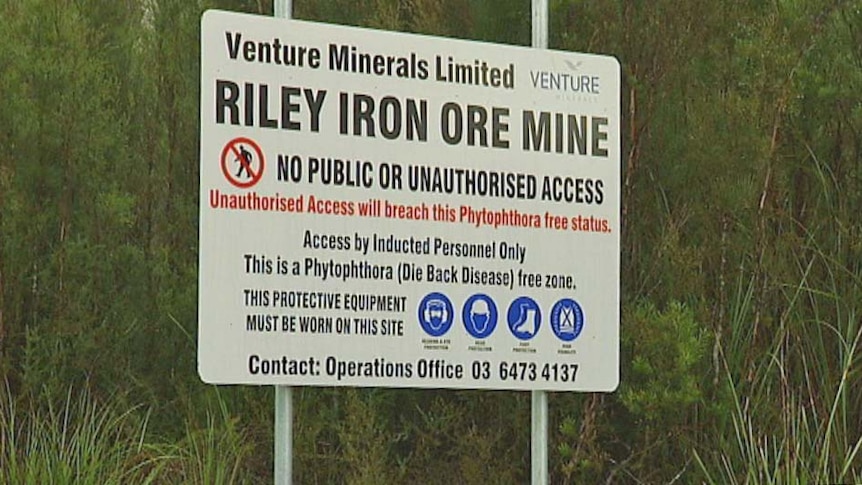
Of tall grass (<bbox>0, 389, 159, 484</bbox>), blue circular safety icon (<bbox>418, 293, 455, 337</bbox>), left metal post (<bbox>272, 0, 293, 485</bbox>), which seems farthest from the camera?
tall grass (<bbox>0, 389, 159, 484</bbox>)

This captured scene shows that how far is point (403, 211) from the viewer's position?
675 centimetres

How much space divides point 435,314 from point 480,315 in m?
0.21

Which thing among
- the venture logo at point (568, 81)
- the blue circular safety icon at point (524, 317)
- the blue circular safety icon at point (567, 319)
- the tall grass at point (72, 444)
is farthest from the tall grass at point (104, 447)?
the venture logo at point (568, 81)

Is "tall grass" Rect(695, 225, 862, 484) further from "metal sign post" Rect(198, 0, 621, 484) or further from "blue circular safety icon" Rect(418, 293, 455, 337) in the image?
"blue circular safety icon" Rect(418, 293, 455, 337)

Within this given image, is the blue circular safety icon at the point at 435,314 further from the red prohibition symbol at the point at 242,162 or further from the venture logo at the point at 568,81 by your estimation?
the venture logo at the point at 568,81

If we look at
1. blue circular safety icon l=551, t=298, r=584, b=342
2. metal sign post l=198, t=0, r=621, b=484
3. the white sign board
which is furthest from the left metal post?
blue circular safety icon l=551, t=298, r=584, b=342

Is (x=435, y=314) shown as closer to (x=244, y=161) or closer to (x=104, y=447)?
(x=244, y=161)

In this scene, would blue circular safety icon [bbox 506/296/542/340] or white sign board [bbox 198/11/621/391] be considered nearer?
white sign board [bbox 198/11/621/391]

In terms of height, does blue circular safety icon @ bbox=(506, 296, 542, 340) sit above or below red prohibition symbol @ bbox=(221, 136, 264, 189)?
below

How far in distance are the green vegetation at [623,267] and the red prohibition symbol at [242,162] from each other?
1806 millimetres

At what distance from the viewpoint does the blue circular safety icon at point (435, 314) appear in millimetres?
6754

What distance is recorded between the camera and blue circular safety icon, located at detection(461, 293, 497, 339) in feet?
22.5

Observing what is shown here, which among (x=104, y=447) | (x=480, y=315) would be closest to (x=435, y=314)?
(x=480, y=315)

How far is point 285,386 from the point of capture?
654 centimetres
